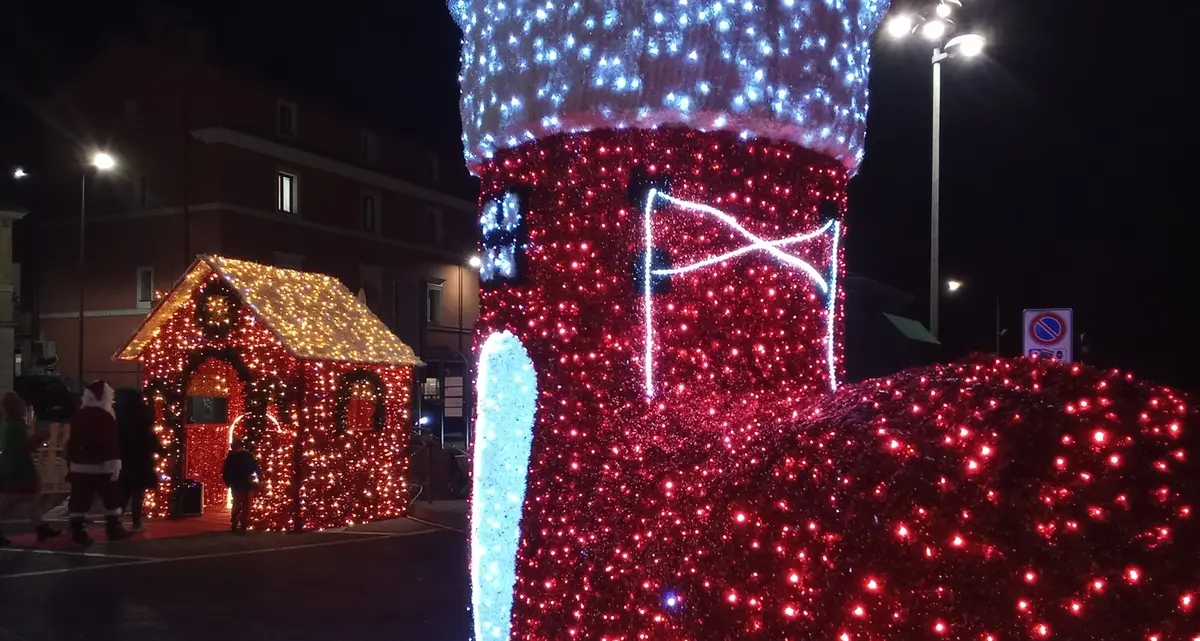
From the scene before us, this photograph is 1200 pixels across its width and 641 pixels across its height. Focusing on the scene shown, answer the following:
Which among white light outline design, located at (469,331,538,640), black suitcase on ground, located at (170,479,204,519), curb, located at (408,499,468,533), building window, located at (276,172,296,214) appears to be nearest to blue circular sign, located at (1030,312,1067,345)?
white light outline design, located at (469,331,538,640)

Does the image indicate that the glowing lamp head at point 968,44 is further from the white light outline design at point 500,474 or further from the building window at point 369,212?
the building window at point 369,212

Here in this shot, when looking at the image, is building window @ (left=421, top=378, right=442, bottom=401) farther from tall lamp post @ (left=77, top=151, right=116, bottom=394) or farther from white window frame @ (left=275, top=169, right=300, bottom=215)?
tall lamp post @ (left=77, top=151, right=116, bottom=394)

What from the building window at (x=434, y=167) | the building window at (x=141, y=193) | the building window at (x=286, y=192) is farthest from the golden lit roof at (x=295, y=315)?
the building window at (x=434, y=167)

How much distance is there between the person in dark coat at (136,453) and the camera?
12.2m

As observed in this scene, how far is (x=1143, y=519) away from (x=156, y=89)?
33.6 m

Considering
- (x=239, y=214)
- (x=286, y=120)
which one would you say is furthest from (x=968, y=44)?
(x=286, y=120)

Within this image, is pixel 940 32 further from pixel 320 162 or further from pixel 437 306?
pixel 437 306

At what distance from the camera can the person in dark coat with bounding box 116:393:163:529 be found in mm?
12203

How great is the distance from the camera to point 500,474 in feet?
13.4

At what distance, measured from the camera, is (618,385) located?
3.81m

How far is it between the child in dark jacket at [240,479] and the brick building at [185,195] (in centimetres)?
1587

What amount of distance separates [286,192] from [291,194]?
0.24 meters

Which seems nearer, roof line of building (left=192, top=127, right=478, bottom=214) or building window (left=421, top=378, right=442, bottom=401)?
roof line of building (left=192, top=127, right=478, bottom=214)

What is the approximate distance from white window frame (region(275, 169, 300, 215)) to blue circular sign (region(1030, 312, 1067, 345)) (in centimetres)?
2660
